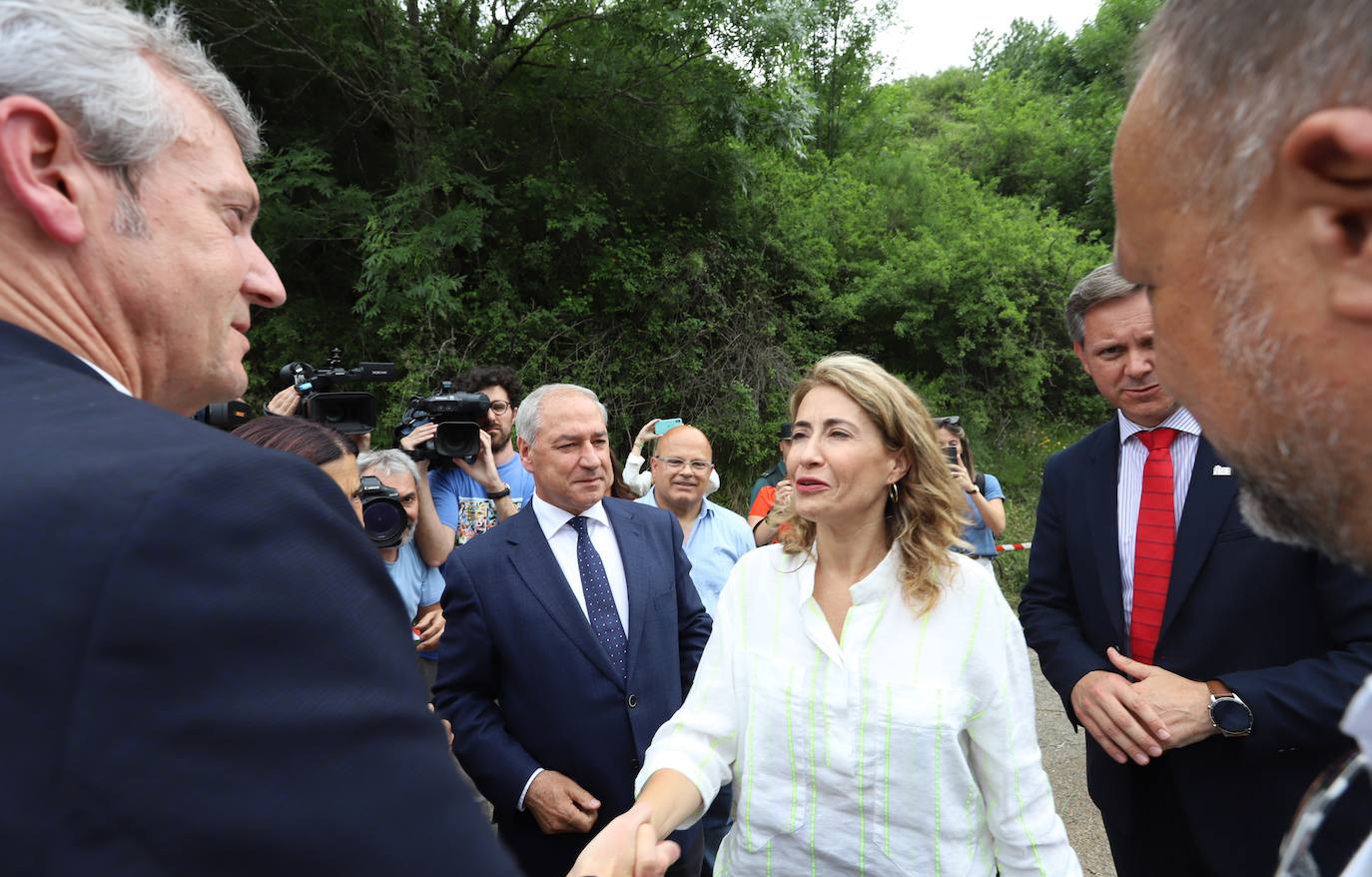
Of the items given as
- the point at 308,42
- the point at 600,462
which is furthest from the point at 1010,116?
the point at 600,462

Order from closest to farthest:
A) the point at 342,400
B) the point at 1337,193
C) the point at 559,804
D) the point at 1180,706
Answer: the point at 1337,193 < the point at 1180,706 < the point at 559,804 < the point at 342,400

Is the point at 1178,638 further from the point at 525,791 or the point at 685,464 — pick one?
the point at 685,464

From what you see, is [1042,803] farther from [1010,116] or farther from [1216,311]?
[1010,116]

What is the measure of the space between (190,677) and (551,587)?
2.40 metres

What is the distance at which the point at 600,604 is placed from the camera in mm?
3113

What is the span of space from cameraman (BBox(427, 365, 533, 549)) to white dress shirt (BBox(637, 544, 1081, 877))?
1.98 m

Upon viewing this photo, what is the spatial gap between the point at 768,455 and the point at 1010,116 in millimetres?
12215

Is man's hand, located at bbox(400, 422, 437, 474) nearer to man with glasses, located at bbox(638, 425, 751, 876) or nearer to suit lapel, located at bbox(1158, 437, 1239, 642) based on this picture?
man with glasses, located at bbox(638, 425, 751, 876)

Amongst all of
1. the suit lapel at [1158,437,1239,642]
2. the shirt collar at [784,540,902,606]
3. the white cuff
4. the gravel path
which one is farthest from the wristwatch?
the white cuff

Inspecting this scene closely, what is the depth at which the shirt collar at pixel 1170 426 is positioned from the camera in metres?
2.59

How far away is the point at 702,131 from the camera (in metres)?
10.0

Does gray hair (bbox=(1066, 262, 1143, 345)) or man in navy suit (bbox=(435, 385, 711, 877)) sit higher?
gray hair (bbox=(1066, 262, 1143, 345))

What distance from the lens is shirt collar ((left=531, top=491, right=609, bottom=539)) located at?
326 centimetres

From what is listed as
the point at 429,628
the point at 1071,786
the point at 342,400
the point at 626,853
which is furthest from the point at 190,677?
the point at 1071,786
